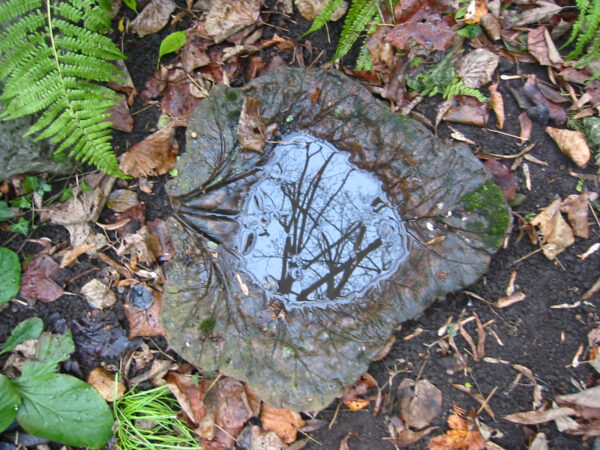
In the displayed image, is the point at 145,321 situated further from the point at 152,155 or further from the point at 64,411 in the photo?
the point at 152,155

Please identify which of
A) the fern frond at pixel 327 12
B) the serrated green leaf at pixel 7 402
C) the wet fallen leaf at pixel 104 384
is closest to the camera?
the fern frond at pixel 327 12

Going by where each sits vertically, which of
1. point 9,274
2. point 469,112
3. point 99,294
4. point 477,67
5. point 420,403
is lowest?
point 420,403

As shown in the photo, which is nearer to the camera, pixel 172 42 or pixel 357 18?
pixel 357 18

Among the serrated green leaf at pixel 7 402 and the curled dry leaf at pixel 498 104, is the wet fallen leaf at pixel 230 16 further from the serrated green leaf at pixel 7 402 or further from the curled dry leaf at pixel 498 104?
the serrated green leaf at pixel 7 402

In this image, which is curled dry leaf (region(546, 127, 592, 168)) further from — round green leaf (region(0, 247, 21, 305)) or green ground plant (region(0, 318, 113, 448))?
round green leaf (region(0, 247, 21, 305))

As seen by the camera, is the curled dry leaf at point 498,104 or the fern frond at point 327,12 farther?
the curled dry leaf at point 498,104

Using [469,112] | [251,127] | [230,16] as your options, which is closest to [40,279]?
[251,127]

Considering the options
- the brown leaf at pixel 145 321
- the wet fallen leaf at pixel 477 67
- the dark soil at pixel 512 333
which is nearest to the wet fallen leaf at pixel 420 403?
the dark soil at pixel 512 333
